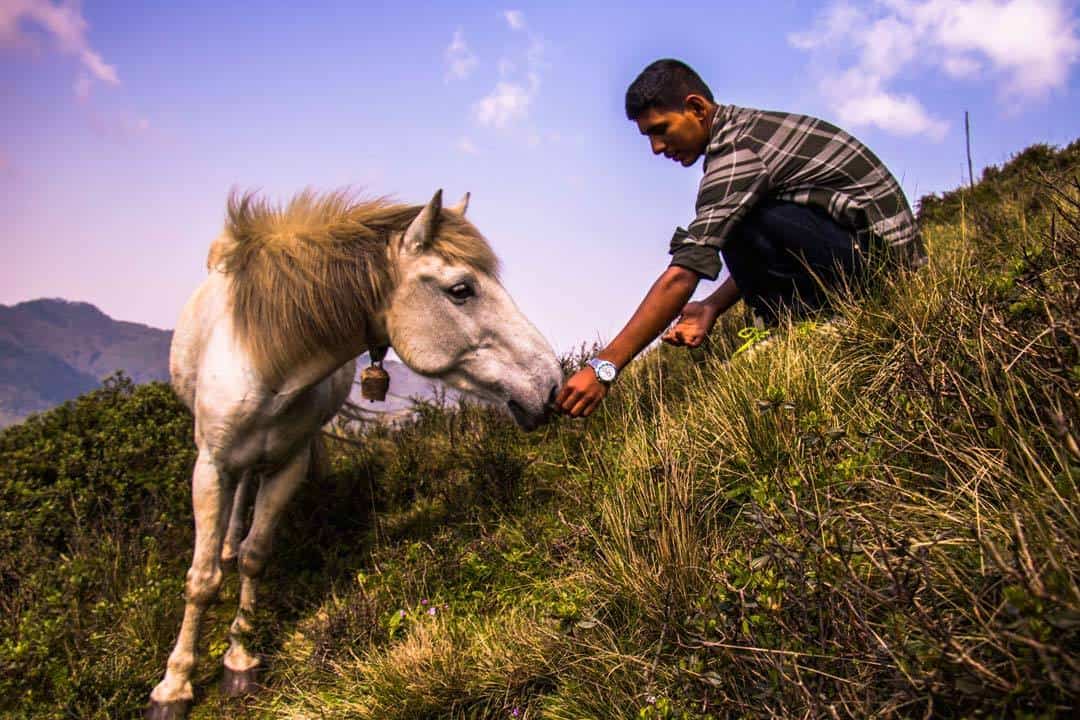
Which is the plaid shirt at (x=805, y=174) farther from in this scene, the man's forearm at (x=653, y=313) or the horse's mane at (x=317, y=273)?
the horse's mane at (x=317, y=273)

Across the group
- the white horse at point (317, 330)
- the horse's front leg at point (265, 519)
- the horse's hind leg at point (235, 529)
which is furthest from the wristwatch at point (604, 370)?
the horse's hind leg at point (235, 529)

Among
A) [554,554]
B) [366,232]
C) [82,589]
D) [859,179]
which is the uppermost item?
[859,179]

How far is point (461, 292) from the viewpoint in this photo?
3.01 metres

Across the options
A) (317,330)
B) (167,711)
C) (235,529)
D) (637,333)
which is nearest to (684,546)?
(637,333)

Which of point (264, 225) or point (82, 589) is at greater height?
point (264, 225)

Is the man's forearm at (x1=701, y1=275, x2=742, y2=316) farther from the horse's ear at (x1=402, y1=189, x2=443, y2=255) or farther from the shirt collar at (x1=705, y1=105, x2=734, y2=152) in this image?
the horse's ear at (x1=402, y1=189, x2=443, y2=255)

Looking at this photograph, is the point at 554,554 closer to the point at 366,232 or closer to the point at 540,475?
the point at 540,475

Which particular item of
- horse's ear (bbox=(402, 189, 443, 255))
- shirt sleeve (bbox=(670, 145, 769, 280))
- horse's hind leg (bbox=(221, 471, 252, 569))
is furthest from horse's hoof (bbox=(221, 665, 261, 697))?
shirt sleeve (bbox=(670, 145, 769, 280))

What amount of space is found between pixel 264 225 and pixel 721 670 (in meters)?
2.85

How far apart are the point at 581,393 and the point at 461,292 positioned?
75cm

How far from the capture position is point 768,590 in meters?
1.61

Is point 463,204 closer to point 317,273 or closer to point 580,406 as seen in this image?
point 317,273

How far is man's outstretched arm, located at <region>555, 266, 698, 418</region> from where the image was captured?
9.11 ft

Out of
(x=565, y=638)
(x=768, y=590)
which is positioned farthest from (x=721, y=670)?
(x=565, y=638)
